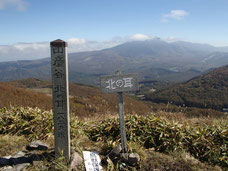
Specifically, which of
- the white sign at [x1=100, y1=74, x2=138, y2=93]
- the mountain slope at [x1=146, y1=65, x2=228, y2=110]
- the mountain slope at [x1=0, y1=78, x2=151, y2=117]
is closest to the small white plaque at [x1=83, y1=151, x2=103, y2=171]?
the white sign at [x1=100, y1=74, x2=138, y2=93]

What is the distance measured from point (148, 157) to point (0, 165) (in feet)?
9.99

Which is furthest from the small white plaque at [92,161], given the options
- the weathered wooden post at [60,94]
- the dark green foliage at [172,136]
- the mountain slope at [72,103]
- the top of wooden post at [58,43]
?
the mountain slope at [72,103]

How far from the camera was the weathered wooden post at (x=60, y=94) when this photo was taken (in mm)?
3582

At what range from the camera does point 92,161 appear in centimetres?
397

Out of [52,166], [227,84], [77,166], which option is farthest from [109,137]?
[227,84]

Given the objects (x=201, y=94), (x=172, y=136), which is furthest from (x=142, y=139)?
(x=201, y=94)

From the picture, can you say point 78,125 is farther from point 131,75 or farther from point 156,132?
point 131,75

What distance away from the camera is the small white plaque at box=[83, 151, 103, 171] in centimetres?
383

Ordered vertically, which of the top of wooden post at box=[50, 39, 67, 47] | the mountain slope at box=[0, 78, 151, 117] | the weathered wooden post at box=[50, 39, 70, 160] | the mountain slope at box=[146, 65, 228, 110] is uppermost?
the top of wooden post at box=[50, 39, 67, 47]

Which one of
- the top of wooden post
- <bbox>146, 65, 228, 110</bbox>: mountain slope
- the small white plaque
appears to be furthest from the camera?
<bbox>146, 65, 228, 110</bbox>: mountain slope

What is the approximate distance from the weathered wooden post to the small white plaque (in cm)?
38

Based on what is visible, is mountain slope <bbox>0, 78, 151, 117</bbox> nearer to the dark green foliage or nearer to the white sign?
the dark green foliage

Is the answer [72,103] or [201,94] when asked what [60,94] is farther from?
[201,94]

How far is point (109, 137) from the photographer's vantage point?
5.14m
